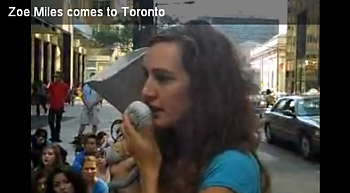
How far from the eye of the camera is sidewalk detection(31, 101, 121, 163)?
89.0 inches

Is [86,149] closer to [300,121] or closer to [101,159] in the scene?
[101,159]

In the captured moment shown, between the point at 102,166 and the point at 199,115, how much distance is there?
489 mm

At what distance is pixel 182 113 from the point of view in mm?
2197

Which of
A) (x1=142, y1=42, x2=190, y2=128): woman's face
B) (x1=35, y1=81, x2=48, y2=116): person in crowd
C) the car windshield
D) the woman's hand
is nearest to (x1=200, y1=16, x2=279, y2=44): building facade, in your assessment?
(x1=142, y1=42, x2=190, y2=128): woman's face

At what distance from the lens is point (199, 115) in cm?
220

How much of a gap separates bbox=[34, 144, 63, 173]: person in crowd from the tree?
0.52 m

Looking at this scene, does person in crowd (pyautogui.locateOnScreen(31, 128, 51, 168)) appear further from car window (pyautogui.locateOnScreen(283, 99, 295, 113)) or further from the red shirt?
car window (pyautogui.locateOnScreen(283, 99, 295, 113))

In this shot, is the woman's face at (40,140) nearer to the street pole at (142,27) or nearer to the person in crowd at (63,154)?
the person in crowd at (63,154)

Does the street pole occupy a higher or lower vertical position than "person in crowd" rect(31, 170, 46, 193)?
higher

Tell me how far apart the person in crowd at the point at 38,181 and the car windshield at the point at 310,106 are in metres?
1.18

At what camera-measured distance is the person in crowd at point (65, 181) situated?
2344mm

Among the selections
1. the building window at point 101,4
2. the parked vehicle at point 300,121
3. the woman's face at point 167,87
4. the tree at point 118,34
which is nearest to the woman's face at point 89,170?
the woman's face at point 167,87
